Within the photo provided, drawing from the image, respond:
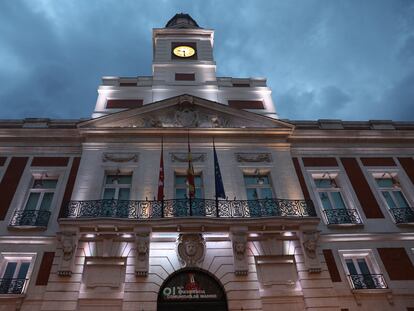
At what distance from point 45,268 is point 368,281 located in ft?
33.3

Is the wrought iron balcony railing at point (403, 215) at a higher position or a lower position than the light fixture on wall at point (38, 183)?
lower

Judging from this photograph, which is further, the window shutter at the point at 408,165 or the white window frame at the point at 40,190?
the window shutter at the point at 408,165

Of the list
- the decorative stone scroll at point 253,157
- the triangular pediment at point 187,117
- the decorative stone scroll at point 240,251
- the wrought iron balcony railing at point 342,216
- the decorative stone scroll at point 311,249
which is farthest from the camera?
the triangular pediment at point 187,117

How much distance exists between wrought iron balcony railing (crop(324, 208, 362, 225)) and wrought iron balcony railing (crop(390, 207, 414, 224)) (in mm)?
1418

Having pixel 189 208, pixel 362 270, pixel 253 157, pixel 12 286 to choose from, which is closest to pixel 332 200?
pixel 362 270

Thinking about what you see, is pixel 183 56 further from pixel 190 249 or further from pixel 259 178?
pixel 190 249

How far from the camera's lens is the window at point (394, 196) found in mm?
12562

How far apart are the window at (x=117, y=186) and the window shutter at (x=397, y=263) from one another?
360 inches

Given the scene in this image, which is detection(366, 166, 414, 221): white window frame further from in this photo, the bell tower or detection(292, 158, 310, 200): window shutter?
the bell tower

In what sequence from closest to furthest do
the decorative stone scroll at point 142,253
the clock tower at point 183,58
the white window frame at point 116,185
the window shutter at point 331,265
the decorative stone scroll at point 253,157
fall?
the decorative stone scroll at point 142,253 < the window shutter at point 331,265 < the white window frame at point 116,185 < the decorative stone scroll at point 253,157 < the clock tower at point 183,58

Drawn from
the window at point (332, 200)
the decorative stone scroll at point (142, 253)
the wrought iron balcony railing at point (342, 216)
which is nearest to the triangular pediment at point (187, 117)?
the window at point (332, 200)

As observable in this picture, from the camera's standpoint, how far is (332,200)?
13250 mm

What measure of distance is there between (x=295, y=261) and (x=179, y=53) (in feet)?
45.1

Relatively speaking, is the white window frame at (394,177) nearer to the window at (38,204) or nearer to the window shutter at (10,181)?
the window at (38,204)
